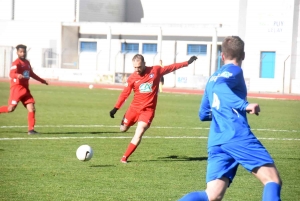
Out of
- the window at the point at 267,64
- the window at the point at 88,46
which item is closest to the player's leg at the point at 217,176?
the window at the point at 267,64

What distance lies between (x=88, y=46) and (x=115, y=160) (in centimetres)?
4692

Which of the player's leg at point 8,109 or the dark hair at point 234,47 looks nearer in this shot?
the dark hair at point 234,47

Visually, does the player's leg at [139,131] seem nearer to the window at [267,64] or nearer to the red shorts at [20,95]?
the red shorts at [20,95]

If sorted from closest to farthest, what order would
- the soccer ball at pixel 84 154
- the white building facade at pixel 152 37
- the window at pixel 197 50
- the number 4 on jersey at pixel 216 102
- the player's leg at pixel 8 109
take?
Result: the number 4 on jersey at pixel 216 102
the soccer ball at pixel 84 154
the player's leg at pixel 8 109
the white building facade at pixel 152 37
the window at pixel 197 50

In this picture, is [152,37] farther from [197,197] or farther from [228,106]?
[197,197]

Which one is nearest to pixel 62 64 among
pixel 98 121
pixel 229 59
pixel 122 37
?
pixel 122 37

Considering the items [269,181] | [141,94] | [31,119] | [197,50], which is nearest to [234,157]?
[269,181]

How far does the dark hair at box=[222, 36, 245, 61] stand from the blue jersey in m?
0.10

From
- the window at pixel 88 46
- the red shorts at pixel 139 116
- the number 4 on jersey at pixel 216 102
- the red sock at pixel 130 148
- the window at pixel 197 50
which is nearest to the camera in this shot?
the number 4 on jersey at pixel 216 102

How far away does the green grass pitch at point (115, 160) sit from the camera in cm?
929

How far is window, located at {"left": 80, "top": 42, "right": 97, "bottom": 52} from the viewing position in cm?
5825

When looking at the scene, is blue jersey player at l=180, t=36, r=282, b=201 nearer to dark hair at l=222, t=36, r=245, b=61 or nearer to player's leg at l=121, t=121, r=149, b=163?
dark hair at l=222, t=36, r=245, b=61

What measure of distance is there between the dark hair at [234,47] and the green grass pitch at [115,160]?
292 cm

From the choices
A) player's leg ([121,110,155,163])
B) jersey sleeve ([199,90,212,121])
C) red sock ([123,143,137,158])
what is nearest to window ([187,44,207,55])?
player's leg ([121,110,155,163])
